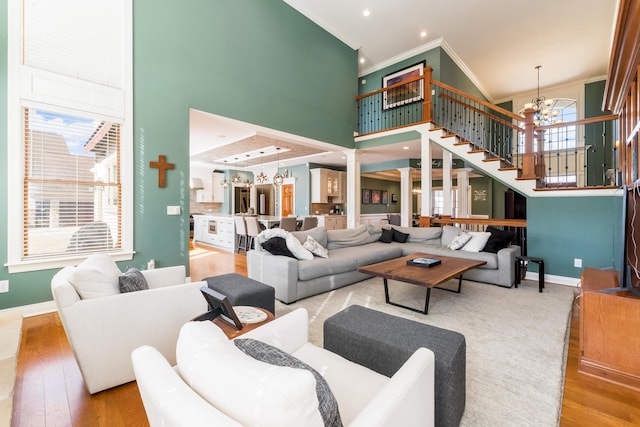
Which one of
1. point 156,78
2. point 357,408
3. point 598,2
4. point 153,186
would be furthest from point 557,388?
point 598,2

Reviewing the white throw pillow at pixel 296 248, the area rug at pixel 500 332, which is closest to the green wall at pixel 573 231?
the area rug at pixel 500 332

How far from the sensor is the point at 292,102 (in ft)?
18.1

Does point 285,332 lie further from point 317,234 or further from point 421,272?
point 317,234

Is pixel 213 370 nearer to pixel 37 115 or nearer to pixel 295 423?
pixel 295 423

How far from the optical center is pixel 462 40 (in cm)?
644

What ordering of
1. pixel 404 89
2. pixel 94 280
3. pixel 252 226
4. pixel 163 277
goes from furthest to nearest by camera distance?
pixel 404 89 < pixel 252 226 < pixel 163 277 < pixel 94 280

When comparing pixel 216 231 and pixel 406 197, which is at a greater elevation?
pixel 406 197

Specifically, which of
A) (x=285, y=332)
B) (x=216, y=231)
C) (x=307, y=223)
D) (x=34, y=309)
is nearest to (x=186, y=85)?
(x=34, y=309)

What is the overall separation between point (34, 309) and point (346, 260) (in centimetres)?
363

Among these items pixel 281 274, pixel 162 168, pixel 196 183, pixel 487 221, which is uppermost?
pixel 196 183

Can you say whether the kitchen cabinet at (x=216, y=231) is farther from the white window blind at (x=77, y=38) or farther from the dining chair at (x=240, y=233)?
the white window blind at (x=77, y=38)

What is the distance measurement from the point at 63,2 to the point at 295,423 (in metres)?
4.78

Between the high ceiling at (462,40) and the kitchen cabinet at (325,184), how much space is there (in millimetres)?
1381

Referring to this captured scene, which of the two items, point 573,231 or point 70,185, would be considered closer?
point 70,185
